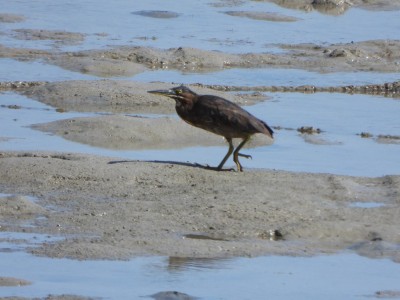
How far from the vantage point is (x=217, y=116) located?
11.6 meters

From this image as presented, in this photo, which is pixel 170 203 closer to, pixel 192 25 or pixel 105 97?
pixel 105 97

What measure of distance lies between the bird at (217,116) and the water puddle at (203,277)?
8.89 feet

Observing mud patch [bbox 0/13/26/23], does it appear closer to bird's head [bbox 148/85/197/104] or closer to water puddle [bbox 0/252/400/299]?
bird's head [bbox 148/85/197/104]

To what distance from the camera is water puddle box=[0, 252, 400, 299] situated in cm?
798

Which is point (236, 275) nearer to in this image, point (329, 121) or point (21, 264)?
point (21, 264)

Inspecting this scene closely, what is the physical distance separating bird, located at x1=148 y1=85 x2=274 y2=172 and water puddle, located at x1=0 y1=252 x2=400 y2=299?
2.71m

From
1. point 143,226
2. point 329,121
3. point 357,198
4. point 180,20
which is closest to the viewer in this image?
point 143,226

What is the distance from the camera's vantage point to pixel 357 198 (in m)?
11.0

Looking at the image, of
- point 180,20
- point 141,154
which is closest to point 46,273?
point 141,154

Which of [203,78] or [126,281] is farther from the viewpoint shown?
[203,78]

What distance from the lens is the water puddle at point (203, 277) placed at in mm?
7977

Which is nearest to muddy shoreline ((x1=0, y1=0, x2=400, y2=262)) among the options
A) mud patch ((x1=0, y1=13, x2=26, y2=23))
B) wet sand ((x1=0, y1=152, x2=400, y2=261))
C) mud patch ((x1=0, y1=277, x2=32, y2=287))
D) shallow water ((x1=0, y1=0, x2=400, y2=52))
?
wet sand ((x1=0, y1=152, x2=400, y2=261))

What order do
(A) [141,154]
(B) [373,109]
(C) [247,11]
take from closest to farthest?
1. (A) [141,154]
2. (B) [373,109]
3. (C) [247,11]

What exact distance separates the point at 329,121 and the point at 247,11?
419 inches
